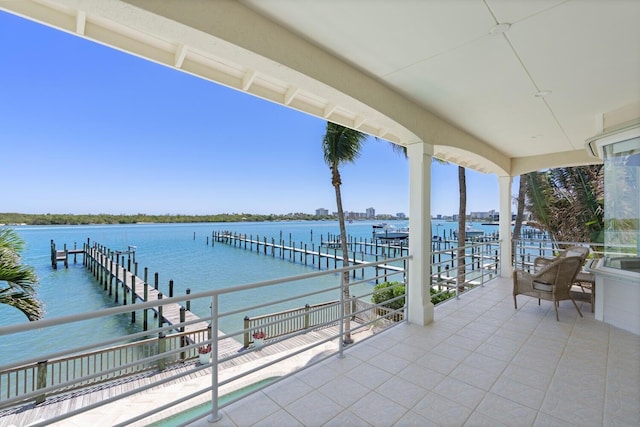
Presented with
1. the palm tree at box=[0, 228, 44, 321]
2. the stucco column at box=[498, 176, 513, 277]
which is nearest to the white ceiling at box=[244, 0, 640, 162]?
the stucco column at box=[498, 176, 513, 277]

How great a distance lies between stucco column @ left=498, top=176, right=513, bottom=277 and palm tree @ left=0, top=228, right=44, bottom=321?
25.4ft

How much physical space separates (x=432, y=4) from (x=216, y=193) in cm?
3824

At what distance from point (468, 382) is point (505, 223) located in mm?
5044

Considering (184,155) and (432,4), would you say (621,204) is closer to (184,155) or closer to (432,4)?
(432,4)

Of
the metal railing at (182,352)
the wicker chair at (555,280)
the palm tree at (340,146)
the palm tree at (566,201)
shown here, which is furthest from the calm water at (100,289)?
the palm tree at (566,201)

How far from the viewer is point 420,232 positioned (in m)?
3.68

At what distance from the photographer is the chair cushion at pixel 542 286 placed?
12.9 feet

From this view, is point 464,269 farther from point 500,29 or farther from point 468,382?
point 500,29

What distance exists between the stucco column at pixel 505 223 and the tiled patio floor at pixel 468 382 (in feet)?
9.07

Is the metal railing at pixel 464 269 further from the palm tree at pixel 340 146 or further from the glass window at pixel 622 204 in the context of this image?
the palm tree at pixel 340 146

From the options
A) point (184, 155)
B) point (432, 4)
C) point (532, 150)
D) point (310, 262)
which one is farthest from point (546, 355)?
point (184, 155)

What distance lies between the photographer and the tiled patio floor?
195 centimetres

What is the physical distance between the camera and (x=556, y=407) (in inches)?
80.4

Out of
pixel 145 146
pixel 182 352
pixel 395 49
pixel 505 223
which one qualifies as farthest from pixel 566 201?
pixel 145 146
